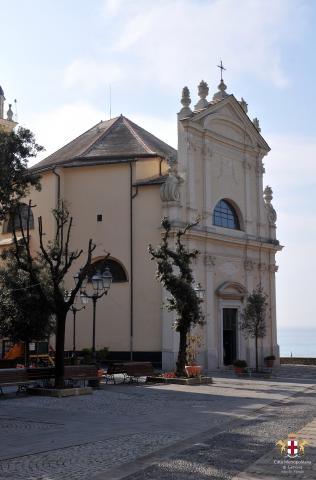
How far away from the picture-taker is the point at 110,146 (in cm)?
3681

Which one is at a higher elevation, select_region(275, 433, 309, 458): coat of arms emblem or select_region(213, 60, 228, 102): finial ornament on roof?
select_region(213, 60, 228, 102): finial ornament on roof

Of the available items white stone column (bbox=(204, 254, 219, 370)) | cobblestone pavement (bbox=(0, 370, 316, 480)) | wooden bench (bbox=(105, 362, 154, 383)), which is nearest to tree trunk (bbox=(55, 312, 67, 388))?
cobblestone pavement (bbox=(0, 370, 316, 480))

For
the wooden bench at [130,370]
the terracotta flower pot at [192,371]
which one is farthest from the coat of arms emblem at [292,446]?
the terracotta flower pot at [192,371]

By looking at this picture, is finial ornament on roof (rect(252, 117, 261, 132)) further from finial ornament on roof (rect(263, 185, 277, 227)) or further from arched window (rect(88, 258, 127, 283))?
arched window (rect(88, 258, 127, 283))

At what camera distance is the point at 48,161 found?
38.8m

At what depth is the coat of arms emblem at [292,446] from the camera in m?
9.13

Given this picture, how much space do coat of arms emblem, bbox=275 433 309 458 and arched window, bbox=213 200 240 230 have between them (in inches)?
1036

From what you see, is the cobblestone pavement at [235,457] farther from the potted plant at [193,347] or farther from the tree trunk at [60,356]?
the potted plant at [193,347]

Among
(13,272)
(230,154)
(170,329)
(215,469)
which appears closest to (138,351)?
(170,329)

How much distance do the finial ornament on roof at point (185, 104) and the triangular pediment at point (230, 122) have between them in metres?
0.40

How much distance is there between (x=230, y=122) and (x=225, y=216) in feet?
19.5

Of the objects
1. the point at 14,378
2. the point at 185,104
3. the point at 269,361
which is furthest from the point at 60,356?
the point at 269,361

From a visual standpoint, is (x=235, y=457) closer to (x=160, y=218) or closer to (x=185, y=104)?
(x=160, y=218)

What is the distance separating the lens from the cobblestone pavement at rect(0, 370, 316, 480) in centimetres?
830
